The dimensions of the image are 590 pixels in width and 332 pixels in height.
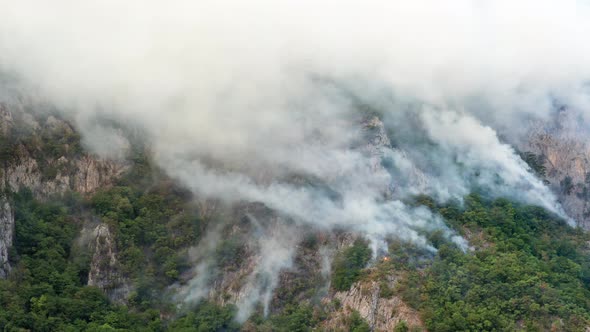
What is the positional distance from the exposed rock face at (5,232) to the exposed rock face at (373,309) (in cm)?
4061

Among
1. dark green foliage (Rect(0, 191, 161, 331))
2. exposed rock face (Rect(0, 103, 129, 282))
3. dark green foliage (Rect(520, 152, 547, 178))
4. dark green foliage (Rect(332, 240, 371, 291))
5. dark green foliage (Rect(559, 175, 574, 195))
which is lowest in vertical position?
dark green foliage (Rect(0, 191, 161, 331))

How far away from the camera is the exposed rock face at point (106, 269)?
392ft

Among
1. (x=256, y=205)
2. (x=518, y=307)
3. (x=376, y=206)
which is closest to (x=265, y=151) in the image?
(x=256, y=205)

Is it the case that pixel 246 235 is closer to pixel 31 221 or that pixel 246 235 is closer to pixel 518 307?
pixel 31 221

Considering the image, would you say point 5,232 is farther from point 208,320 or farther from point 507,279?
point 507,279

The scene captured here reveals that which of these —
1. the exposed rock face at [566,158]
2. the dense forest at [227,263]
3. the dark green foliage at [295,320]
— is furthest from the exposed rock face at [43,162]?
the exposed rock face at [566,158]

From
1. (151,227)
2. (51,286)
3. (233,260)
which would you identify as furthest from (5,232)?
(233,260)

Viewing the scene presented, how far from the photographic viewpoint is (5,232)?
377 feet

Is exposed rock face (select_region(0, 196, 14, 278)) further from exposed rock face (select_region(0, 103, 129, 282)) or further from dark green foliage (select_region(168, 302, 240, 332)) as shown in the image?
dark green foliage (select_region(168, 302, 240, 332))

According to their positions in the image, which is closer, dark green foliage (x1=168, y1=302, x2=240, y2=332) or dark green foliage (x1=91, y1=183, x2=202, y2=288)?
dark green foliage (x1=168, y1=302, x2=240, y2=332)

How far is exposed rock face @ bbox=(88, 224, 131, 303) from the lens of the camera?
119 m

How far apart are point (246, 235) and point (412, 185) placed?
26821mm

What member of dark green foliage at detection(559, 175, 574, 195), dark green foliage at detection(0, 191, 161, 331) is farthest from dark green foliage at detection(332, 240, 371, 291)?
dark green foliage at detection(559, 175, 574, 195)

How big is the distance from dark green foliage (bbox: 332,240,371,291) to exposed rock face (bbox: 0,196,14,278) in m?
41.9
